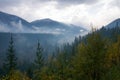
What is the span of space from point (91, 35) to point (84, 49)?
260 cm

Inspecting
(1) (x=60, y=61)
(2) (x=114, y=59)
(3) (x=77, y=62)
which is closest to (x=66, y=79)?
(1) (x=60, y=61)

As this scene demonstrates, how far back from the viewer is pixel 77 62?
46656 mm

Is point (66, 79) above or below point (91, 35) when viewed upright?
below

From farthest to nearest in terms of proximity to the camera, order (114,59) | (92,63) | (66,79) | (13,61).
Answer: (114,59) → (13,61) → (66,79) → (92,63)

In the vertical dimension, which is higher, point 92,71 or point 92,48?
point 92,48

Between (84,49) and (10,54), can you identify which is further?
(10,54)

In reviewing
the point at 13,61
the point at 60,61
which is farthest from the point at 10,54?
the point at 60,61

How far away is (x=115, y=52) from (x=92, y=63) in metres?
44.0

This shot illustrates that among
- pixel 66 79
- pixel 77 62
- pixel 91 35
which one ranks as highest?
pixel 91 35

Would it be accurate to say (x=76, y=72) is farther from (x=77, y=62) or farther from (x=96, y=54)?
(x=96, y=54)

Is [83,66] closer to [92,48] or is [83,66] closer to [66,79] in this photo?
[92,48]

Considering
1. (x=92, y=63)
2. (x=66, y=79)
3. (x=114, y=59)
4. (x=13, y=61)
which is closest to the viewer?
(x=92, y=63)

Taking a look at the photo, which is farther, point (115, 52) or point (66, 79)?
point (115, 52)

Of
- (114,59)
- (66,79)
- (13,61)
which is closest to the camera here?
(66,79)
